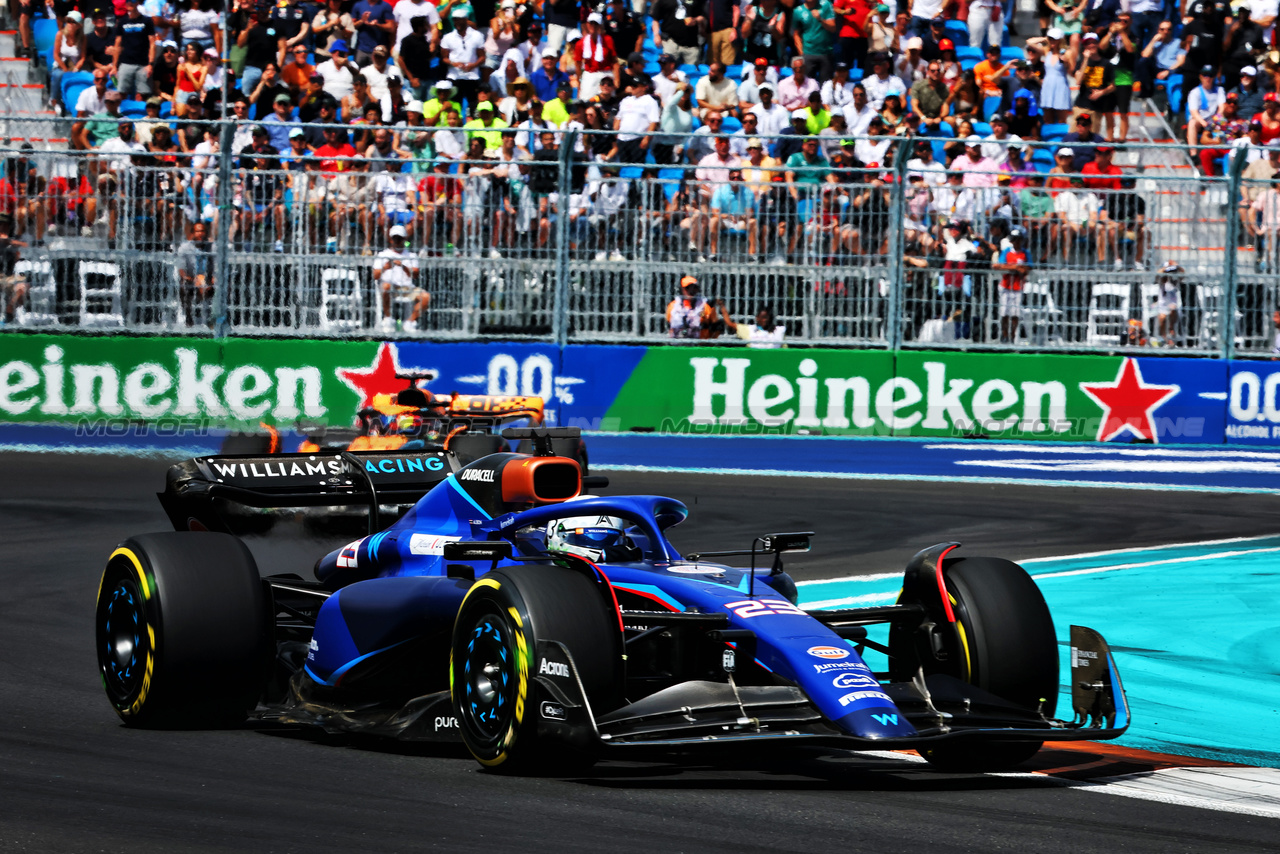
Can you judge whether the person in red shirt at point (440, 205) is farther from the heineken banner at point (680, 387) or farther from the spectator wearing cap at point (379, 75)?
the spectator wearing cap at point (379, 75)

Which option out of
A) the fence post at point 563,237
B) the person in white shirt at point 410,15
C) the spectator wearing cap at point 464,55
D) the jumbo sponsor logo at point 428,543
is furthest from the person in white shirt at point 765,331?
the jumbo sponsor logo at point 428,543

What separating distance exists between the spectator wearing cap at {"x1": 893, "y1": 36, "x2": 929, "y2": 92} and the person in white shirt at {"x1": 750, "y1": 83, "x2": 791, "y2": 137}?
1.82 metres

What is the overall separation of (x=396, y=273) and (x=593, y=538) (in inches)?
406

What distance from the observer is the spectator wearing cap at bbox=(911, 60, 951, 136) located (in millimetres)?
19859

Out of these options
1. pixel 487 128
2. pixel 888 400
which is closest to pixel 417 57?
pixel 487 128

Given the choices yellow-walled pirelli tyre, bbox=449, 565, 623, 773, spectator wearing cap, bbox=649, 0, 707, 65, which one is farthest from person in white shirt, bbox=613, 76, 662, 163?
yellow-walled pirelli tyre, bbox=449, 565, 623, 773

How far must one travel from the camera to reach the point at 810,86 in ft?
66.8

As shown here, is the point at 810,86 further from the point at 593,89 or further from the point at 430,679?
the point at 430,679

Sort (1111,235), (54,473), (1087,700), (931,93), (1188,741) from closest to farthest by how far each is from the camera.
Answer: (1087,700) < (1188,741) < (54,473) < (1111,235) < (931,93)

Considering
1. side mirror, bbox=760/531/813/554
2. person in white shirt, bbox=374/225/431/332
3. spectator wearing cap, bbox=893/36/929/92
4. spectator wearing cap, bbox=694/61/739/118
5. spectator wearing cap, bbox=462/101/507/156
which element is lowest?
side mirror, bbox=760/531/813/554

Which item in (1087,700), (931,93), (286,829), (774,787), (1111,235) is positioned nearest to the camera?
(286,829)

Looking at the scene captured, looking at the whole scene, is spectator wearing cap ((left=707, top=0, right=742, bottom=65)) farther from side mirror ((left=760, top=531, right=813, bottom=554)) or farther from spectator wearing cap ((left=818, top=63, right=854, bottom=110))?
side mirror ((left=760, top=531, right=813, bottom=554))

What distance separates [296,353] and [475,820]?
12069 mm

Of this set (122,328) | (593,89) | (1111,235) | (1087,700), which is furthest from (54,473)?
(1087,700)
